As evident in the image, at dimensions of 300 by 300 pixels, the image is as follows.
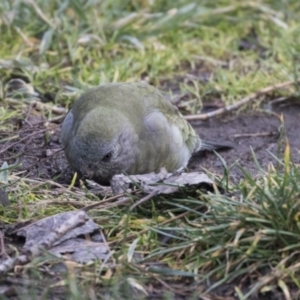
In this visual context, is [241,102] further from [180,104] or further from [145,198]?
[145,198]

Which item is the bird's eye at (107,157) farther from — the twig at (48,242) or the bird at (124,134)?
the twig at (48,242)

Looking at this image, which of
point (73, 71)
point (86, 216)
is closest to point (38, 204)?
point (86, 216)

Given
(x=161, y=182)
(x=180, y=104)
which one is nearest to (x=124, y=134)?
(x=161, y=182)

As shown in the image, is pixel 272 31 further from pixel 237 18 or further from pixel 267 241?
pixel 267 241

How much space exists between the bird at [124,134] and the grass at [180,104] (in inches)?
10.8

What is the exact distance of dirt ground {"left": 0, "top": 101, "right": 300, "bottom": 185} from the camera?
545 cm

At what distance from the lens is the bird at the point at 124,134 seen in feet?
16.7

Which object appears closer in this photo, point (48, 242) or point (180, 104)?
point (48, 242)

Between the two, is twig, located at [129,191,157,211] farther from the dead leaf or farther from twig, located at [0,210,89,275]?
twig, located at [0,210,89,275]

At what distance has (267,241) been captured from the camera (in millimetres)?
3893

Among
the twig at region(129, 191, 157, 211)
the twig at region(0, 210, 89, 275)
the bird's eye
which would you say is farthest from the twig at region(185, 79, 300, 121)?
the twig at region(0, 210, 89, 275)

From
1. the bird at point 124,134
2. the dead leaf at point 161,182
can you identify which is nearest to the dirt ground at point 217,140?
the bird at point 124,134

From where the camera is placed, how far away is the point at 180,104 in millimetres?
7000

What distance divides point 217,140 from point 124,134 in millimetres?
1432
